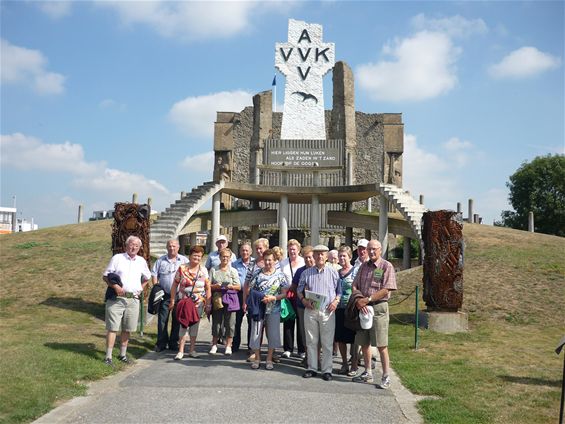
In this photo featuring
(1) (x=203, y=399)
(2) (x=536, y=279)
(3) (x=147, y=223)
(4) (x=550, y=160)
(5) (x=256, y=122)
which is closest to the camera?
(1) (x=203, y=399)

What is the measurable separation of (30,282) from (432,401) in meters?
13.5

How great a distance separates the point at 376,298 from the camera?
7.53 metres

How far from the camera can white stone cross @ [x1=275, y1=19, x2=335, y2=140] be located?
30.4 m

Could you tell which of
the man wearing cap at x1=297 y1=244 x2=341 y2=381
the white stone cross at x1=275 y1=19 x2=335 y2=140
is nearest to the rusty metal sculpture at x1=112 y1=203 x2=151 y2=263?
the man wearing cap at x1=297 y1=244 x2=341 y2=381

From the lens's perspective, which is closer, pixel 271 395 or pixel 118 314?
pixel 271 395

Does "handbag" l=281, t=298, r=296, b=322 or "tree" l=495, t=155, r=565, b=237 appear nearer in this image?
"handbag" l=281, t=298, r=296, b=322

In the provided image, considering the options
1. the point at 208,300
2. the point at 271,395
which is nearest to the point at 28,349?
the point at 208,300

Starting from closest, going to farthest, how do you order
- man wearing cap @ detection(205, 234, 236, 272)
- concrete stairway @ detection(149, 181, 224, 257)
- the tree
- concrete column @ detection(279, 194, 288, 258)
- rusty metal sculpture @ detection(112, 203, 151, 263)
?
1. man wearing cap @ detection(205, 234, 236, 272)
2. rusty metal sculpture @ detection(112, 203, 151, 263)
3. concrete stairway @ detection(149, 181, 224, 257)
4. concrete column @ detection(279, 194, 288, 258)
5. the tree

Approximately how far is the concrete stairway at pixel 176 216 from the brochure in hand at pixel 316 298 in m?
11.4

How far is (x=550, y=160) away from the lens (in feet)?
146

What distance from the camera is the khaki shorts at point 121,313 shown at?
8.35 meters

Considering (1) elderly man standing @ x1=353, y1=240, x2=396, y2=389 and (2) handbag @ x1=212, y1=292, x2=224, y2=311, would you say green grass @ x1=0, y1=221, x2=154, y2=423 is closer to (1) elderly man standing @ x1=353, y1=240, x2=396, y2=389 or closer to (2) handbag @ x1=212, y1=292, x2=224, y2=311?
(2) handbag @ x1=212, y1=292, x2=224, y2=311

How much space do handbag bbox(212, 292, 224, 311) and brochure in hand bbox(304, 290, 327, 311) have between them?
1740 millimetres

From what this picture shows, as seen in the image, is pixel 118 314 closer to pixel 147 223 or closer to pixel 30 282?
pixel 147 223
